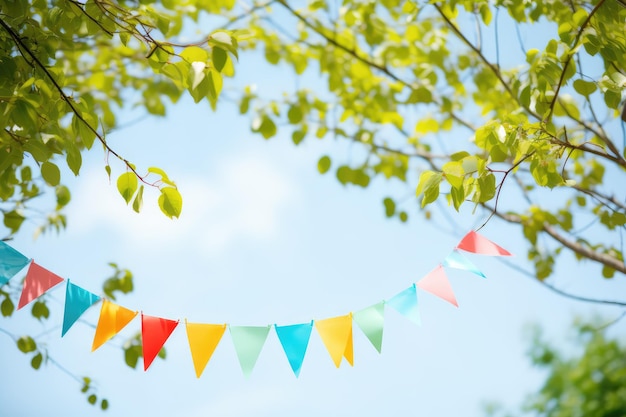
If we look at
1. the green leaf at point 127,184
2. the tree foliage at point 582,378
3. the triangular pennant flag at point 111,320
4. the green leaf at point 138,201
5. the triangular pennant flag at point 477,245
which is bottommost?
the triangular pennant flag at point 111,320

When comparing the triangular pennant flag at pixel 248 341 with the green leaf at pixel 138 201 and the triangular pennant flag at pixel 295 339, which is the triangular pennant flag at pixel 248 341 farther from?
the green leaf at pixel 138 201

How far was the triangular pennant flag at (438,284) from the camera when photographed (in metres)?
1.58

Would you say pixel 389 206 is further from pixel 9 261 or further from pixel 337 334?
pixel 9 261

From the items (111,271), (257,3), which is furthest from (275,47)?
(111,271)

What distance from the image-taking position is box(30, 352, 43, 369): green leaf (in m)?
2.03

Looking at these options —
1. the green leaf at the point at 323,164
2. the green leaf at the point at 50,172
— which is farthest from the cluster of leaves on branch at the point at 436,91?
the green leaf at the point at 50,172

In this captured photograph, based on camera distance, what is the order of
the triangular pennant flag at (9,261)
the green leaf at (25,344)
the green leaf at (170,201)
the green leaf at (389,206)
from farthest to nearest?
the green leaf at (389,206) < the green leaf at (25,344) < the triangular pennant flag at (9,261) < the green leaf at (170,201)

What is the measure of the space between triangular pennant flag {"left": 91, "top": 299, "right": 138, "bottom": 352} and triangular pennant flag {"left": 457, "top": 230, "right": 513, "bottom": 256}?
88cm

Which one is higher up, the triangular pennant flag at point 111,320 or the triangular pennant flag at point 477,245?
the triangular pennant flag at point 477,245

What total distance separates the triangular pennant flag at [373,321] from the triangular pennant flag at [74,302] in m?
0.69

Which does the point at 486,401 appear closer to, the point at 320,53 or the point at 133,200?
the point at 320,53

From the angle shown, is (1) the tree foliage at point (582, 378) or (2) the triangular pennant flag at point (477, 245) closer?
(2) the triangular pennant flag at point (477, 245)

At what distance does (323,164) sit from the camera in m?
2.55

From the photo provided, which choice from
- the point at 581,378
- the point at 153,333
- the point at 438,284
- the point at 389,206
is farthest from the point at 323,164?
the point at 581,378
